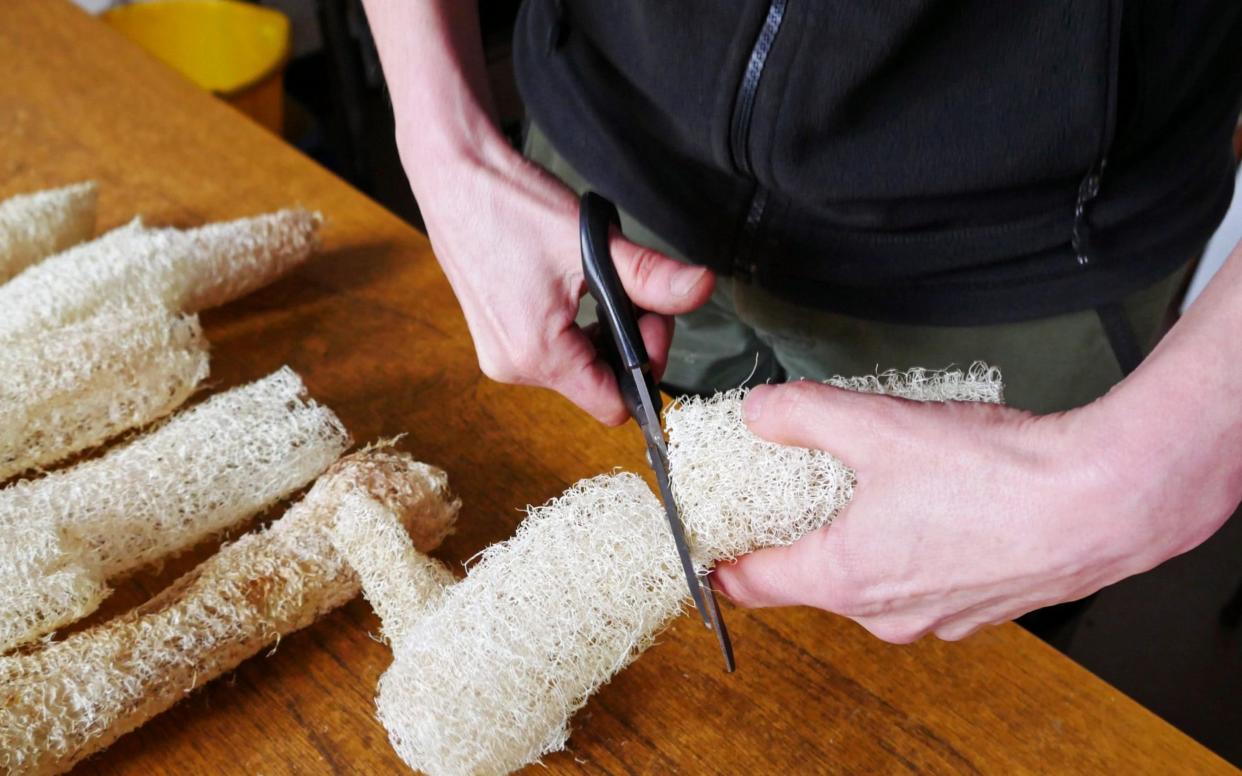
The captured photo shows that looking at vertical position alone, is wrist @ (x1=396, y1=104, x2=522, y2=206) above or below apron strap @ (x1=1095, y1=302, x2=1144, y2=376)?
above

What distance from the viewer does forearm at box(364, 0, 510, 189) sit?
0.71 metres

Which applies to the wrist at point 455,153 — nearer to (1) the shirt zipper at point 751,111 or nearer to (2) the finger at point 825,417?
(1) the shirt zipper at point 751,111

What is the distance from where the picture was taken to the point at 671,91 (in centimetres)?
71

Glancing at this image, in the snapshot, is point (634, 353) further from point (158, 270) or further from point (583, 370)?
point (158, 270)

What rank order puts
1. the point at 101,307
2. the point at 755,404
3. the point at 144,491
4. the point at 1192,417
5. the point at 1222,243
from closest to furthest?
the point at 1192,417, the point at 755,404, the point at 144,491, the point at 101,307, the point at 1222,243

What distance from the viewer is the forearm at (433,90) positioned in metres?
0.71

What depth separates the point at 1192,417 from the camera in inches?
18.4

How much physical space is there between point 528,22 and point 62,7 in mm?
790

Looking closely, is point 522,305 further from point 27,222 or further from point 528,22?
point 27,222

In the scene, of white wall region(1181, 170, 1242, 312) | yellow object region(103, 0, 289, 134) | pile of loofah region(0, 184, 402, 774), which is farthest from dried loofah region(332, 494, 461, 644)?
yellow object region(103, 0, 289, 134)

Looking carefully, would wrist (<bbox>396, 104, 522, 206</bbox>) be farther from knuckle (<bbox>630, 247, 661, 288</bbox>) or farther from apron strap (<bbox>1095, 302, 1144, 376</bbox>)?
apron strap (<bbox>1095, 302, 1144, 376</bbox>)

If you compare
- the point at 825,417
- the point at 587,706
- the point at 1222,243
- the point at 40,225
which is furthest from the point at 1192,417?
the point at 1222,243

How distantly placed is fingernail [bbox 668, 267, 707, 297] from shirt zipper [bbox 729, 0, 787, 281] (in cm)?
12

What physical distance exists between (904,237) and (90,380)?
603 millimetres
